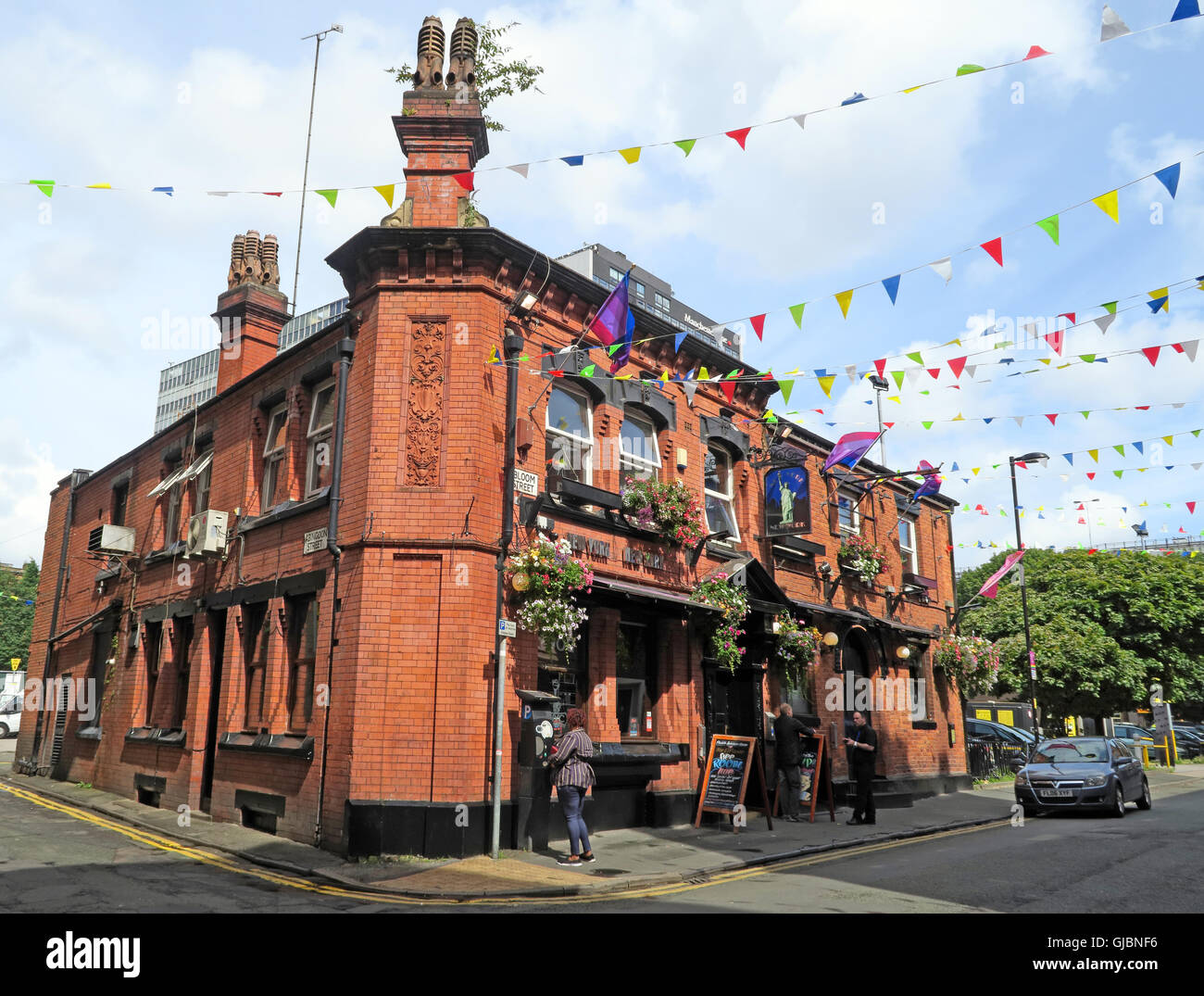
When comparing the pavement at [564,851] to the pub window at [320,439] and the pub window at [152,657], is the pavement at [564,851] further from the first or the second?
the pub window at [320,439]

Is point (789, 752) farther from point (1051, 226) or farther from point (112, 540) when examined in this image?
point (112, 540)

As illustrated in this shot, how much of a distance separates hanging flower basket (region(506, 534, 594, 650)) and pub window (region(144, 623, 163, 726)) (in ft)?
31.6

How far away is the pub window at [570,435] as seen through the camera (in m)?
13.4

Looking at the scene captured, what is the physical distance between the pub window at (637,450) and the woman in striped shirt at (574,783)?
482cm

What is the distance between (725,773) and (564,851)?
11.0 feet

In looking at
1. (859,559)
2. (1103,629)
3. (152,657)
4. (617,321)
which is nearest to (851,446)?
(859,559)

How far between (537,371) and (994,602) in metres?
31.4

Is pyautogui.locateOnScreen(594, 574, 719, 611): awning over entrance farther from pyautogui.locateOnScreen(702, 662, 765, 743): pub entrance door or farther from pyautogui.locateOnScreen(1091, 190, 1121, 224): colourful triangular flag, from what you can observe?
pyautogui.locateOnScreen(1091, 190, 1121, 224): colourful triangular flag

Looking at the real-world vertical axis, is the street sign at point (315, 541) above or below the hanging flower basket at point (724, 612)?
above

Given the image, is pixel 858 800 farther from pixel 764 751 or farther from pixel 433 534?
pixel 433 534

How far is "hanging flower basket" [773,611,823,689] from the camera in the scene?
634 inches

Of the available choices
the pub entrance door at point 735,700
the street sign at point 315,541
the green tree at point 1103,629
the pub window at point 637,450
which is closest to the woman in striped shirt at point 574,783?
the street sign at point 315,541

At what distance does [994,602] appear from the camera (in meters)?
38.1
